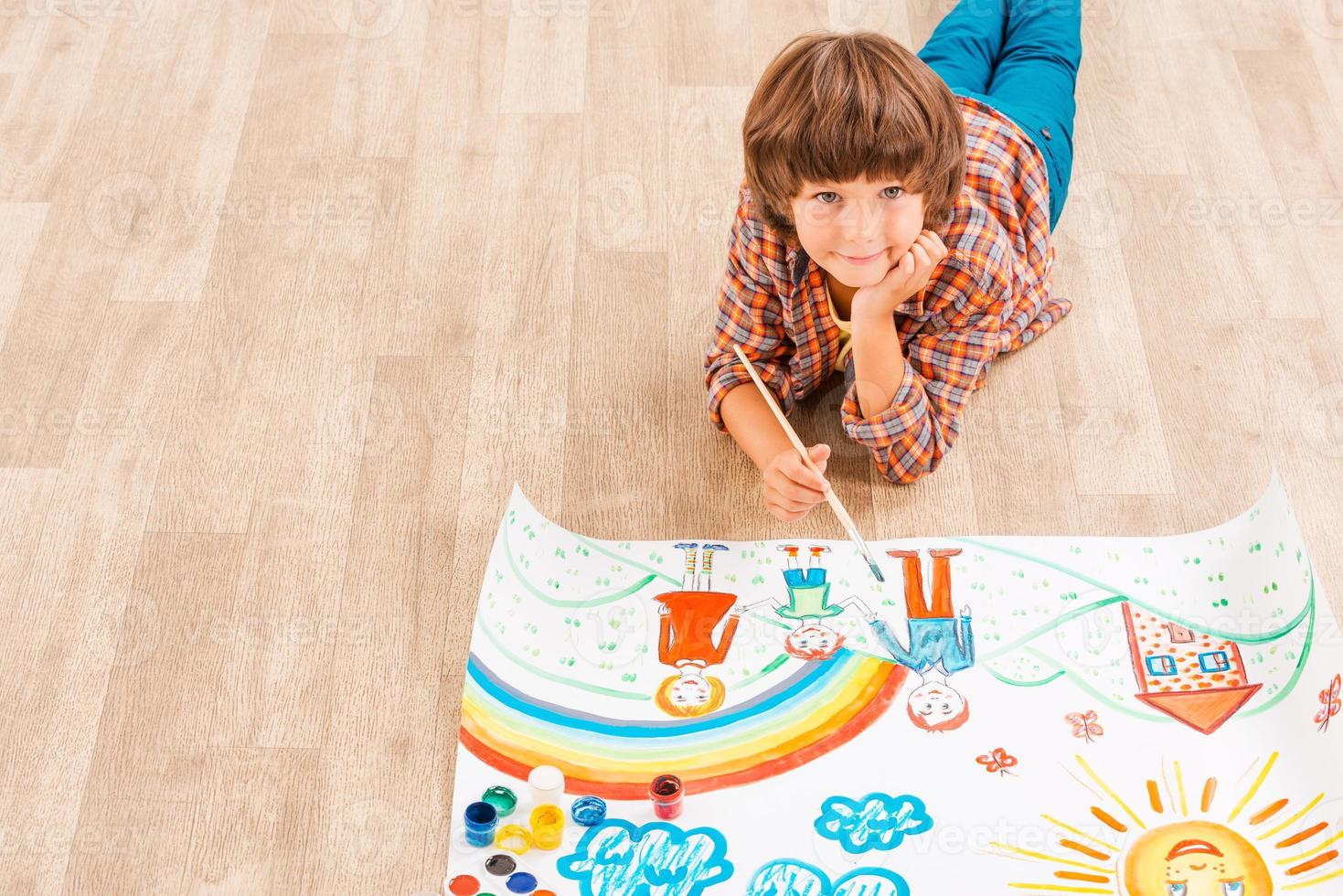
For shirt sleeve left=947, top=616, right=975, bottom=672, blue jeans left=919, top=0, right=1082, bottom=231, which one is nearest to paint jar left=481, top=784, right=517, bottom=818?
shirt sleeve left=947, top=616, right=975, bottom=672

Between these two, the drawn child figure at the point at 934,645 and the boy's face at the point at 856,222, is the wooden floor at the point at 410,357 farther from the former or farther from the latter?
the boy's face at the point at 856,222

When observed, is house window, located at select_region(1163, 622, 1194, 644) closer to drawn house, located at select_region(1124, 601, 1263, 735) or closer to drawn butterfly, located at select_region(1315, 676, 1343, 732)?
drawn house, located at select_region(1124, 601, 1263, 735)

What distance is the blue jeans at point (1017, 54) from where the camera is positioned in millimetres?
1405

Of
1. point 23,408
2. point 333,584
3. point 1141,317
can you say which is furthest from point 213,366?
point 1141,317

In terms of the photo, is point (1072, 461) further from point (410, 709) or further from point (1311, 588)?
point (410, 709)

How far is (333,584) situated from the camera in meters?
1.13

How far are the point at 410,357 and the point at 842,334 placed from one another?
1.40 feet

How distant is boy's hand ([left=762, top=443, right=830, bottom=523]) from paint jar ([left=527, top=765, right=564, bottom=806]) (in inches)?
11.6

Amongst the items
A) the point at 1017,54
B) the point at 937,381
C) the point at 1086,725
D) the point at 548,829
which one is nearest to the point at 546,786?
the point at 548,829

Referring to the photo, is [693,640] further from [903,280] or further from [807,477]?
[903,280]

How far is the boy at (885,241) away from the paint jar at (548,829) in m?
0.32

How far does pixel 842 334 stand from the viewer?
121 cm

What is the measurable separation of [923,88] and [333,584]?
63 cm

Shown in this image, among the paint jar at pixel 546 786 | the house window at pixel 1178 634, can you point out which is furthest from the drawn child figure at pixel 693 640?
the house window at pixel 1178 634
